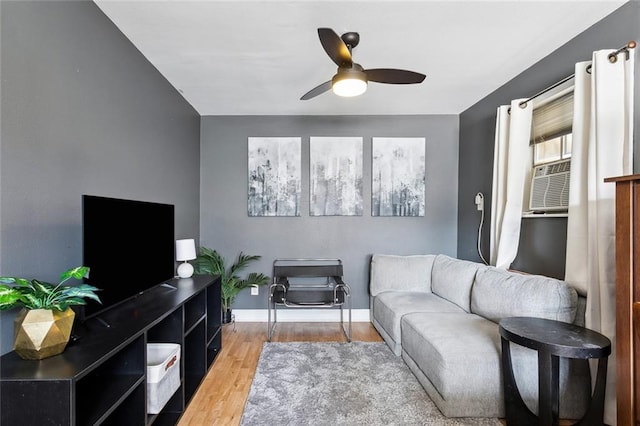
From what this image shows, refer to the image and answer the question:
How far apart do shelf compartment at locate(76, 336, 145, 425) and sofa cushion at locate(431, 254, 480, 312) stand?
2.53 metres

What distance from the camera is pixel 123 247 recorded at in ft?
5.70

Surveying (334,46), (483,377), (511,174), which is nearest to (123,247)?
(334,46)

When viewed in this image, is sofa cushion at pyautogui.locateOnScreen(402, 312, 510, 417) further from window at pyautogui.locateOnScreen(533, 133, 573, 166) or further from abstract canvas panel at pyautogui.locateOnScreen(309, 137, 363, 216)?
abstract canvas panel at pyautogui.locateOnScreen(309, 137, 363, 216)

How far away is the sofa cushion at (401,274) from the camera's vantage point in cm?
332

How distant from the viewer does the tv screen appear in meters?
1.47

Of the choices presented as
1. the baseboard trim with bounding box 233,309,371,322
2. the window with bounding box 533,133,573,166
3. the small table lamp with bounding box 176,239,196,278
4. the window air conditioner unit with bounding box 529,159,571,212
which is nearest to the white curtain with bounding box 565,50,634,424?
the window air conditioner unit with bounding box 529,159,571,212

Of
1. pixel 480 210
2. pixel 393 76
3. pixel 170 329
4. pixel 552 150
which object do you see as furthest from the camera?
pixel 480 210

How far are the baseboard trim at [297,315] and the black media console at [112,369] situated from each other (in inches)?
44.3

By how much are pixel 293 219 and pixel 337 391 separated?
2.06 metres

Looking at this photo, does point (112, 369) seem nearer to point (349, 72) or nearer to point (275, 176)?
point (349, 72)

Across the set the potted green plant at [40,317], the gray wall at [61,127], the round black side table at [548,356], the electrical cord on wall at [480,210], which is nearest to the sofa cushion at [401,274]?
the electrical cord on wall at [480,210]

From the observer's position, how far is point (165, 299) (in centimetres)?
201

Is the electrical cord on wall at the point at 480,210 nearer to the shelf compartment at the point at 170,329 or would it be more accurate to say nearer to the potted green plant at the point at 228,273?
the potted green plant at the point at 228,273

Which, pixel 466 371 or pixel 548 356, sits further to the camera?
pixel 466 371
